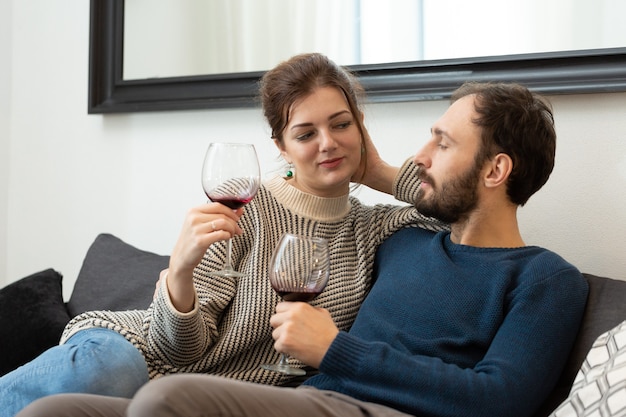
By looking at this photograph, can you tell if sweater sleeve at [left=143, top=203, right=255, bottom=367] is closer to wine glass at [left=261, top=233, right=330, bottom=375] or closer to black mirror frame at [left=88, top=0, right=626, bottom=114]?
wine glass at [left=261, top=233, right=330, bottom=375]

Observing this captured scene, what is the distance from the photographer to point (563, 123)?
2145 millimetres

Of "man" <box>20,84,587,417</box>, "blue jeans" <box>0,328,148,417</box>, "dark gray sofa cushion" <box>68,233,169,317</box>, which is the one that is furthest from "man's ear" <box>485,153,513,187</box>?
"dark gray sofa cushion" <box>68,233,169,317</box>

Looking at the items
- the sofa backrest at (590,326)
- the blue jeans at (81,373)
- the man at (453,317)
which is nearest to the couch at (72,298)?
the blue jeans at (81,373)

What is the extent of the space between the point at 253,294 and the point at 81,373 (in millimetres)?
425

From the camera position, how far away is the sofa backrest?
1705 mm

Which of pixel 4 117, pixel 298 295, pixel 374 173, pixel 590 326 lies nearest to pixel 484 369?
pixel 590 326

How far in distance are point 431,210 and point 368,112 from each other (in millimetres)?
605

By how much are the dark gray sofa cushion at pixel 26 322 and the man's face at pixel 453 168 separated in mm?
1109

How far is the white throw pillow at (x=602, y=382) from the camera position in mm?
1445

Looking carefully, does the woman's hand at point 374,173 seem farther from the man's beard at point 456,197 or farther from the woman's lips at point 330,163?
the man's beard at point 456,197

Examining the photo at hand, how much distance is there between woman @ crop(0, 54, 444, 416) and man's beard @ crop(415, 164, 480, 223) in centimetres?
16

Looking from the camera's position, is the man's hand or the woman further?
the woman

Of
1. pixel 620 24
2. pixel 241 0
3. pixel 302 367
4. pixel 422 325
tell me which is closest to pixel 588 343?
pixel 422 325

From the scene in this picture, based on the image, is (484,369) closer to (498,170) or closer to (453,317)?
(453,317)
